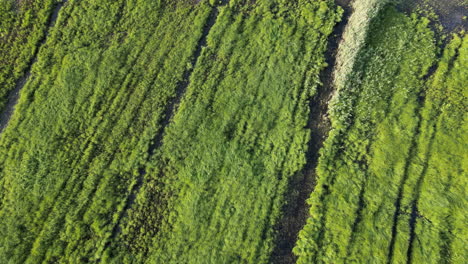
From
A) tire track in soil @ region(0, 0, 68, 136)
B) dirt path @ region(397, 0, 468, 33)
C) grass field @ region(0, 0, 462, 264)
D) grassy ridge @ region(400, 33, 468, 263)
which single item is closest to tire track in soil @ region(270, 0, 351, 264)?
grass field @ region(0, 0, 462, 264)

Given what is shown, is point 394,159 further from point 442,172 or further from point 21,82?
point 21,82

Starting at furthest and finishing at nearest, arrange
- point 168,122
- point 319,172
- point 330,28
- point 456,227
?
point 330,28 → point 168,122 → point 319,172 → point 456,227

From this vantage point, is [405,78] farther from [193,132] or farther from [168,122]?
[168,122]

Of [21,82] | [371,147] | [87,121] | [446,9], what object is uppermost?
[446,9]

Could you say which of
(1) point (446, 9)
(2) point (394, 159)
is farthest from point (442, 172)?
(1) point (446, 9)

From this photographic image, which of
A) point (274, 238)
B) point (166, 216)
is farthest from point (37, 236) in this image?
point (274, 238)

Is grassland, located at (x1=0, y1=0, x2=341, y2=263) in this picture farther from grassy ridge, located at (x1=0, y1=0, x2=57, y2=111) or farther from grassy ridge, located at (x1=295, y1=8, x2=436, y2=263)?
grassy ridge, located at (x1=295, y1=8, x2=436, y2=263)
